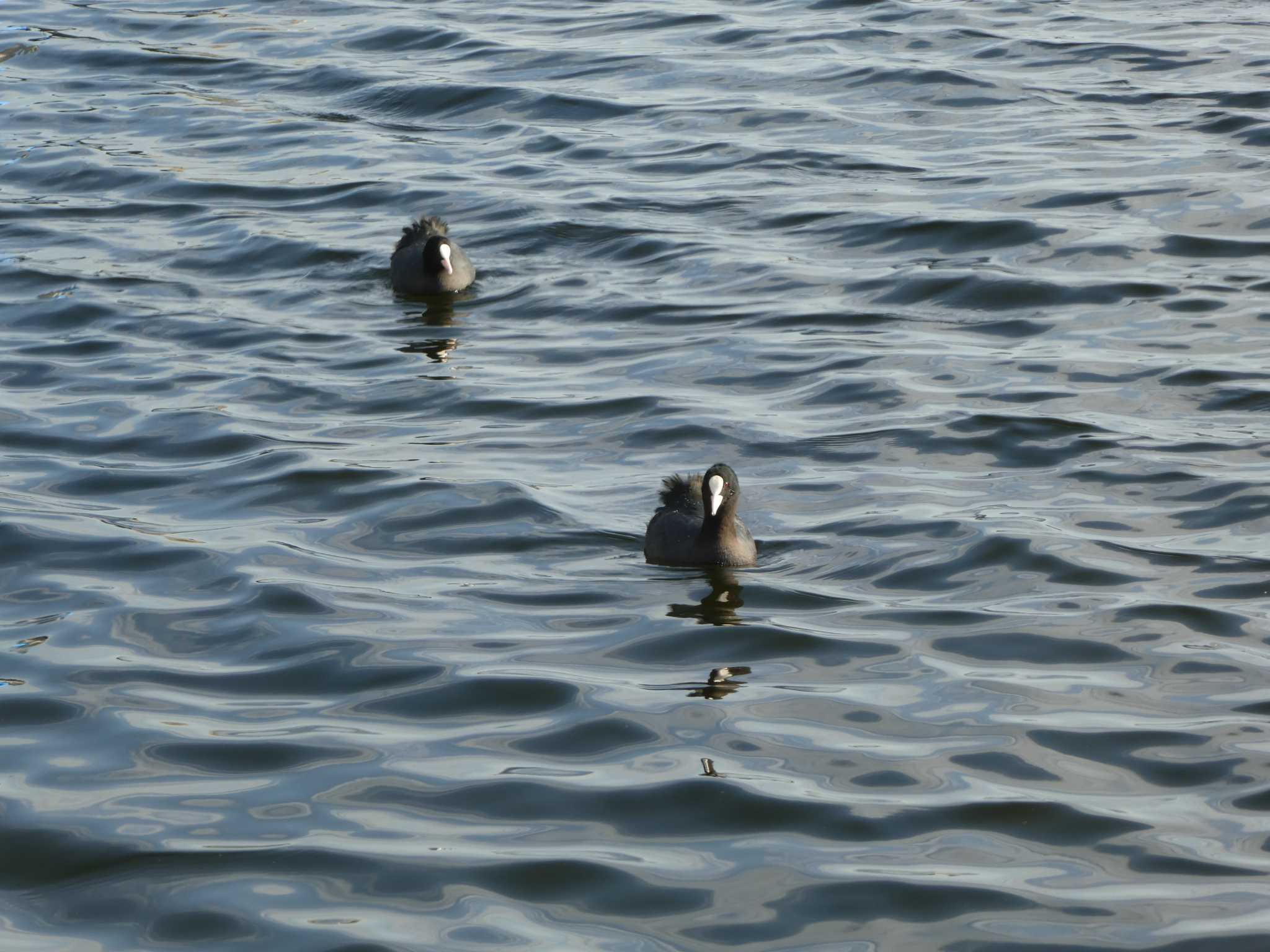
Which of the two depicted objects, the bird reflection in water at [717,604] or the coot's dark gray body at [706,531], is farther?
the coot's dark gray body at [706,531]

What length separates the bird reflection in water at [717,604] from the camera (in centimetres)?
897

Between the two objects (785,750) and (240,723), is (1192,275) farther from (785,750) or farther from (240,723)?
(240,723)

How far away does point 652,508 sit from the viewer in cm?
1049

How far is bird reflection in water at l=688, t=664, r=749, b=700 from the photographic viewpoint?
26.4 feet

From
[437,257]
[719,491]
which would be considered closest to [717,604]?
[719,491]

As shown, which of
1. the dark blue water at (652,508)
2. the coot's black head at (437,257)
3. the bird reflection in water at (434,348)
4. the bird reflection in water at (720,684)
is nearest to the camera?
the dark blue water at (652,508)

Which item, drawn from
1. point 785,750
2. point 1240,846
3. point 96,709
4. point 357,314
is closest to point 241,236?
point 357,314

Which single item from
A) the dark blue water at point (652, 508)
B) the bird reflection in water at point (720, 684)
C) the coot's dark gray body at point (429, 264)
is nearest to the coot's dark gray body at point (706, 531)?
the dark blue water at point (652, 508)

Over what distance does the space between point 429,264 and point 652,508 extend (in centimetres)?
476

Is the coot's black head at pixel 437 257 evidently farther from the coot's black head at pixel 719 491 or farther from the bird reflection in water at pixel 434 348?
the coot's black head at pixel 719 491

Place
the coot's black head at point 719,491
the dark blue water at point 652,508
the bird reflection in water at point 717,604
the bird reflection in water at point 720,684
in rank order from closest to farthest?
the dark blue water at point 652,508 → the bird reflection in water at point 720,684 → the bird reflection in water at point 717,604 → the coot's black head at point 719,491

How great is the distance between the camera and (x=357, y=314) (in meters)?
14.7

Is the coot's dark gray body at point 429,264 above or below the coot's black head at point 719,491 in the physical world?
above

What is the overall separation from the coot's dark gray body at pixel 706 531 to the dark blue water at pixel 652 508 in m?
0.16
